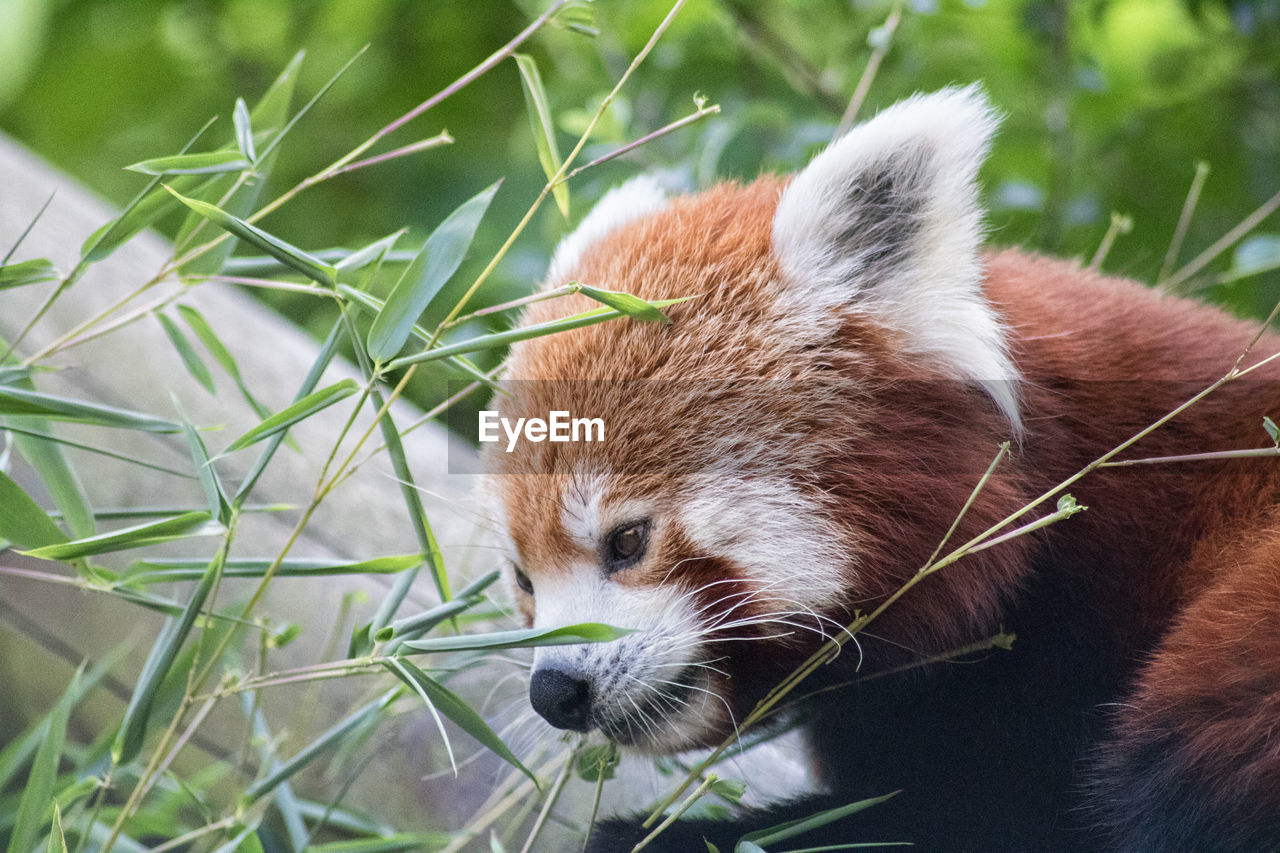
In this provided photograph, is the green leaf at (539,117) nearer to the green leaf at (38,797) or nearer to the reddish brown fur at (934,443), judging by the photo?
the reddish brown fur at (934,443)

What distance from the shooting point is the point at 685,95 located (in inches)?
115

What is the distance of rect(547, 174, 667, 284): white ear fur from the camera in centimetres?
167

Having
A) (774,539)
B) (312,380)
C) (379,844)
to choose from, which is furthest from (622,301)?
(379,844)

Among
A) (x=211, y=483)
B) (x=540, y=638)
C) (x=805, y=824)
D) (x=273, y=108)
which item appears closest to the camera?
(x=540, y=638)

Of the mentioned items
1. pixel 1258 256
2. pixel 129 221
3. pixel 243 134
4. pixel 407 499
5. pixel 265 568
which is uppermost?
pixel 243 134

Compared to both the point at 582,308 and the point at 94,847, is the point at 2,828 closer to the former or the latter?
the point at 94,847

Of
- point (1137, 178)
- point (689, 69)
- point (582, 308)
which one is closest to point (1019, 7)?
point (1137, 178)

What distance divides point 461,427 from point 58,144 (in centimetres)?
205

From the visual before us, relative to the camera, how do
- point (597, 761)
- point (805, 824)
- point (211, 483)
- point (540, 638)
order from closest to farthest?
point (540, 638) < point (211, 483) < point (805, 824) < point (597, 761)

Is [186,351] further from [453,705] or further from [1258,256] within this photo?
[1258,256]

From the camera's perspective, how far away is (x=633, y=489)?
4.33 ft

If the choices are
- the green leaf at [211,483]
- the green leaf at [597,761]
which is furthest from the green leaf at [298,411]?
the green leaf at [597,761]

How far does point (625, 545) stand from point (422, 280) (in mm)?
439

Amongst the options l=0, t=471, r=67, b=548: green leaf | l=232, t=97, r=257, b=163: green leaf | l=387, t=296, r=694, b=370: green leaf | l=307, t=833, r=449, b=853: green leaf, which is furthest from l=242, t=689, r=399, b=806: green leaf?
l=232, t=97, r=257, b=163: green leaf
